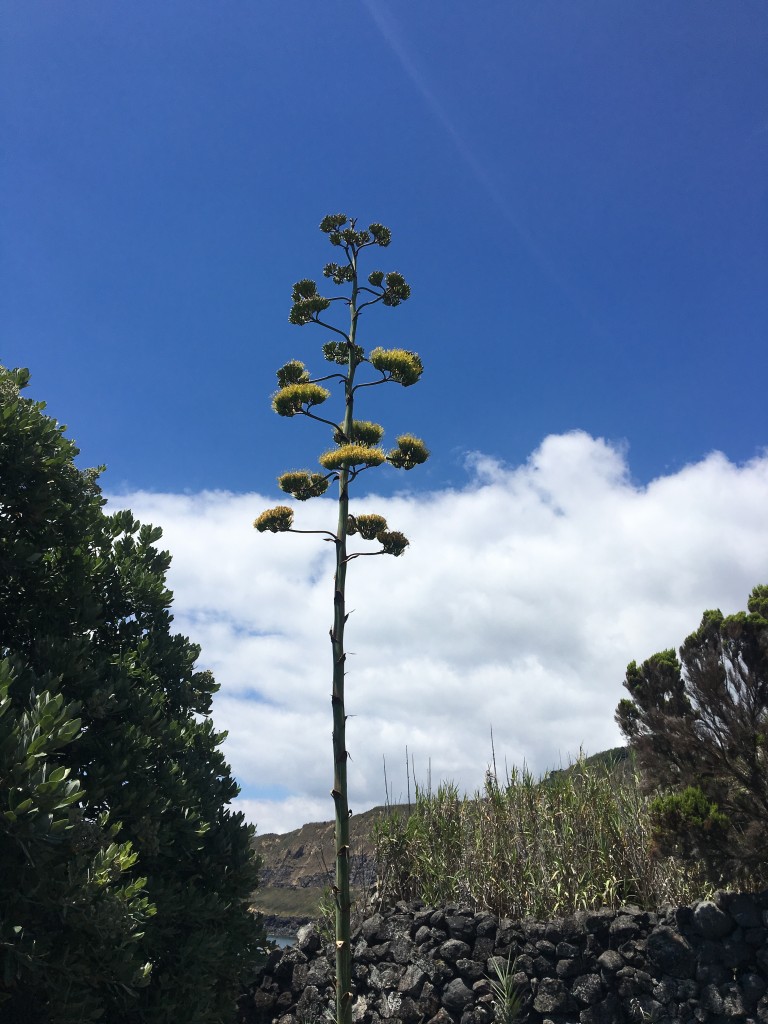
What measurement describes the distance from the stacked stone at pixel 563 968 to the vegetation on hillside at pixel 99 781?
316 centimetres

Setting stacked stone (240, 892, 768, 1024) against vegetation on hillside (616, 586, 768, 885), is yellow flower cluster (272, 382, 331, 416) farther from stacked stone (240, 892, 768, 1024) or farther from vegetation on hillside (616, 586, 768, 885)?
stacked stone (240, 892, 768, 1024)

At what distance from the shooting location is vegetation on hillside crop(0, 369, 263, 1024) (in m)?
4.02

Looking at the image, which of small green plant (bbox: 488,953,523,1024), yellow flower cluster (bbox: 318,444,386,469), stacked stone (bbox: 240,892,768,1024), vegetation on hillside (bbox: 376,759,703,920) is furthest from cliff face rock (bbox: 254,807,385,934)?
yellow flower cluster (bbox: 318,444,386,469)

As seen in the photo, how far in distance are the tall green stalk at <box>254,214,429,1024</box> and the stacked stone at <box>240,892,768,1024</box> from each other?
2206mm

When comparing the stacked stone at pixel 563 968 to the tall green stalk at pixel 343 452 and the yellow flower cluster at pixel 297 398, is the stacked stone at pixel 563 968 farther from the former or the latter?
the yellow flower cluster at pixel 297 398

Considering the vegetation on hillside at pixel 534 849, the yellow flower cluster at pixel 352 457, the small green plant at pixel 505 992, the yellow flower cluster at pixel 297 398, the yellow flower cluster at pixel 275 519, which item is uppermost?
the yellow flower cluster at pixel 297 398

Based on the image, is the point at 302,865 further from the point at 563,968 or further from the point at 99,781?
the point at 99,781

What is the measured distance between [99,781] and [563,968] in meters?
5.75

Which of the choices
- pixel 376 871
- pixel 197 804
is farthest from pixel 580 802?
pixel 197 804

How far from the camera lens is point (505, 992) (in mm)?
8172

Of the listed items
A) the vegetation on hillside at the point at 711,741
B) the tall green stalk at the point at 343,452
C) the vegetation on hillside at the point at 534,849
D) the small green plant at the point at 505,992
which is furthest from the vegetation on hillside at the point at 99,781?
the vegetation on hillside at the point at 711,741

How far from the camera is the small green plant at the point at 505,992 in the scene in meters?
8.09

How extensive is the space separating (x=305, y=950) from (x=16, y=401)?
7813mm

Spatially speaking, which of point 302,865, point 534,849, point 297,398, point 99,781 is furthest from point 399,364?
point 302,865
